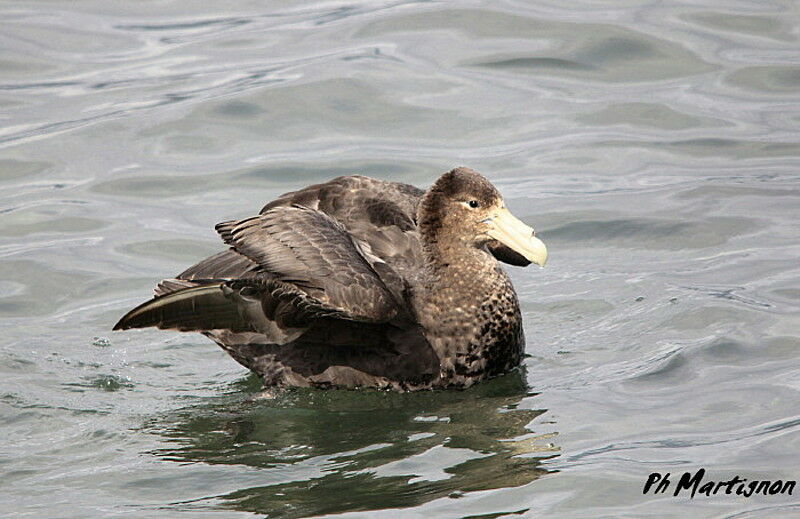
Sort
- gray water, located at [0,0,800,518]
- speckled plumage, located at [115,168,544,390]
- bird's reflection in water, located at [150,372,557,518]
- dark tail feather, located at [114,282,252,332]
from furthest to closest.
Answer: dark tail feather, located at [114,282,252,332] → speckled plumage, located at [115,168,544,390] → gray water, located at [0,0,800,518] → bird's reflection in water, located at [150,372,557,518]

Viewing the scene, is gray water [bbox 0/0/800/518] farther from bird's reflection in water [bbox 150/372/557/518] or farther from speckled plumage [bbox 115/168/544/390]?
speckled plumage [bbox 115/168/544/390]

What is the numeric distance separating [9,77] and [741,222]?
6.94 metres

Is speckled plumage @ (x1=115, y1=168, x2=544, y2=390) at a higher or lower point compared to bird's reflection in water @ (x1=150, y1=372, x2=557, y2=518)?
higher

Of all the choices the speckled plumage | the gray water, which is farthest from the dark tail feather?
the gray water

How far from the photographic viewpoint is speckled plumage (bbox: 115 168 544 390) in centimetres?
762

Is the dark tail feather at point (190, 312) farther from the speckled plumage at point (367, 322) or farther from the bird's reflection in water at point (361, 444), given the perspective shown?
the bird's reflection in water at point (361, 444)

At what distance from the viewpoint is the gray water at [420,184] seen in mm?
6754

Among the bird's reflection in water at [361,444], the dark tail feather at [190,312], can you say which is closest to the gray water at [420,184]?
the bird's reflection in water at [361,444]

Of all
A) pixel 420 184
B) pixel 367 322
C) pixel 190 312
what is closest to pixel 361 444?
pixel 367 322

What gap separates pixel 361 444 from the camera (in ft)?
23.5

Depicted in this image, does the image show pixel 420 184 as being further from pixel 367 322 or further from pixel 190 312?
pixel 367 322

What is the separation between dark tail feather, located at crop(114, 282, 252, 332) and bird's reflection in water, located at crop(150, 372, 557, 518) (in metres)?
0.45

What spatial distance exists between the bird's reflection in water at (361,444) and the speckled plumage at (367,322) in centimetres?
15

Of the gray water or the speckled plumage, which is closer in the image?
the gray water
